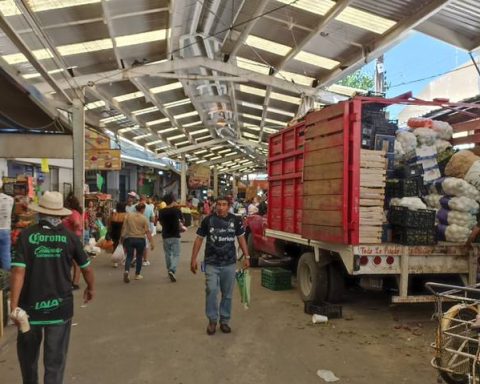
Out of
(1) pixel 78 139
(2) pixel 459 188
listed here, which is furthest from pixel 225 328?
(1) pixel 78 139

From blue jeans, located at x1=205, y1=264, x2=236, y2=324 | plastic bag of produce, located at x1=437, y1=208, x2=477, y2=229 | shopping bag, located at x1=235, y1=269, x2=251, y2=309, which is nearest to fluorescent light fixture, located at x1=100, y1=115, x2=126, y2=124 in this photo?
shopping bag, located at x1=235, y1=269, x2=251, y2=309

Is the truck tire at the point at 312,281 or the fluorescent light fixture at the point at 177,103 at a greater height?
the fluorescent light fixture at the point at 177,103

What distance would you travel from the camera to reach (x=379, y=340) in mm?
6117

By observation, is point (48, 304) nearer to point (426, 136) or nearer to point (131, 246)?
point (426, 136)

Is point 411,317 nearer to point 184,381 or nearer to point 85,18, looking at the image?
point 184,381

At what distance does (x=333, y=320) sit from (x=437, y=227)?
206 centimetres

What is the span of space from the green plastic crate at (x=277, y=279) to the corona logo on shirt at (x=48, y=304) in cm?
608

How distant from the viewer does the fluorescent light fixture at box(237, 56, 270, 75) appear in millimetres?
13873

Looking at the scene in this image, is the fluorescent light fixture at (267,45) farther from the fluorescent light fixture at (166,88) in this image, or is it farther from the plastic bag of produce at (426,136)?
the plastic bag of produce at (426,136)

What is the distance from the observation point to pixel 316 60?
12734mm

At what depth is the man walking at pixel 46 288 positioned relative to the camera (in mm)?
3590

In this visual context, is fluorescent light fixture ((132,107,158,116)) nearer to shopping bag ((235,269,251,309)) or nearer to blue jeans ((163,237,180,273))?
blue jeans ((163,237,180,273))

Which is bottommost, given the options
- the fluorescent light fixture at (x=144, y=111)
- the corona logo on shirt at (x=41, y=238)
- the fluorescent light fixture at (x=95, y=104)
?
the corona logo on shirt at (x=41, y=238)

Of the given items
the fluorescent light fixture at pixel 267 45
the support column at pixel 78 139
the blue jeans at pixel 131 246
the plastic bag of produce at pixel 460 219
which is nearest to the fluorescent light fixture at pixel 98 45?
the support column at pixel 78 139
